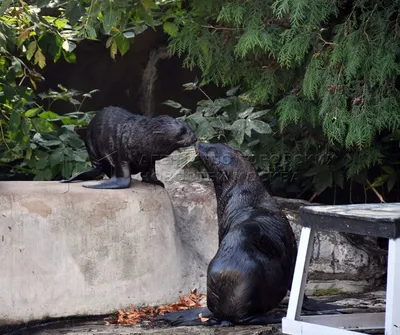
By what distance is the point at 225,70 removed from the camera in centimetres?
634

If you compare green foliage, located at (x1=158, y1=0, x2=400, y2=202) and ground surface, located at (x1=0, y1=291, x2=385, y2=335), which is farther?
green foliage, located at (x1=158, y1=0, x2=400, y2=202)

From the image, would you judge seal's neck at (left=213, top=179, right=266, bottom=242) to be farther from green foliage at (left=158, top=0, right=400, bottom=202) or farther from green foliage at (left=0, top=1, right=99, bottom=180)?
green foliage at (left=0, top=1, right=99, bottom=180)

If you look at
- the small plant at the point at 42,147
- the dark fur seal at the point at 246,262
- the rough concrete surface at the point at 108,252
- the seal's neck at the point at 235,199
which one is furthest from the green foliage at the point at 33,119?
the dark fur seal at the point at 246,262

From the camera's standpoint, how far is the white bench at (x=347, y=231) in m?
3.40

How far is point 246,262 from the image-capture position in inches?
178

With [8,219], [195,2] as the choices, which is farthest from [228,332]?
[195,2]

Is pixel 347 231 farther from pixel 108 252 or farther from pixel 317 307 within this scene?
pixel 108 252

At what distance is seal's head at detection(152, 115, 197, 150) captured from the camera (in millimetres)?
5590

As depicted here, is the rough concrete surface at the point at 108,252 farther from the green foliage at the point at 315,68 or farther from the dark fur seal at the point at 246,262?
the green foliage at the point at 315,68

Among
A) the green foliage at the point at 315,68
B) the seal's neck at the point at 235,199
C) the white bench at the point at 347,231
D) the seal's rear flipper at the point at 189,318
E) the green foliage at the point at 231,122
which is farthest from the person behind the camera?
the green foliage at the point at 231,122

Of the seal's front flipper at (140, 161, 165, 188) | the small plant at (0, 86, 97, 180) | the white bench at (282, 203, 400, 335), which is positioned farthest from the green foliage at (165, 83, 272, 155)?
the white bench at (282, 203, 400, 335)

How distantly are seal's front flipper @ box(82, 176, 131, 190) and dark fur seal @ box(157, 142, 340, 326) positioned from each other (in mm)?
871

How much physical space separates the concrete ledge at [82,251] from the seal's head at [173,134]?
0.35 meters

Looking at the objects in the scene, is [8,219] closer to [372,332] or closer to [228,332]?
[228,332]
